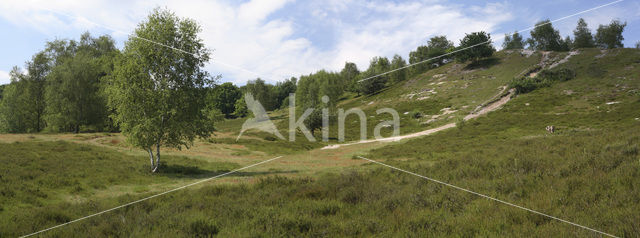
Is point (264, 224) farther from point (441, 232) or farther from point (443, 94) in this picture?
point (443, 94)

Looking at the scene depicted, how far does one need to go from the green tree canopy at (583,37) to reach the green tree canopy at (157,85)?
146 m

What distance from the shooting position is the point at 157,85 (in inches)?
904

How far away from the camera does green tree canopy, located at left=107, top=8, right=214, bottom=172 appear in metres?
22.5

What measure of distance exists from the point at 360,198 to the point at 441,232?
4.09 metres

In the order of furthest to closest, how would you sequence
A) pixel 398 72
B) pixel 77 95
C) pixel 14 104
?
pixel 398 72, pixel 14 104, pixel 77 95

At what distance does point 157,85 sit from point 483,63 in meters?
92.4

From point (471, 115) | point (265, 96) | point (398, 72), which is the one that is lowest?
point (471, 115)

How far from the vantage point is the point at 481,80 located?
6806 centimetres

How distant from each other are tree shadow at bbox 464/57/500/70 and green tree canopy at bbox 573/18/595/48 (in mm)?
53386

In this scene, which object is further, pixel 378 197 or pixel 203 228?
pixel 378 197

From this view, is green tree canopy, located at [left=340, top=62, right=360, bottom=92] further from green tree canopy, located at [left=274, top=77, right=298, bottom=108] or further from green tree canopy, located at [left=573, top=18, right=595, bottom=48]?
green tree canopy, located at [left=573, top=18, right=595, bottom=48]

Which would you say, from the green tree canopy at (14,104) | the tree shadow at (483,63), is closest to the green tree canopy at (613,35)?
the tree shadow at (483,63)

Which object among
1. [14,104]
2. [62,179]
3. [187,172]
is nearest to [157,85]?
[187,172]

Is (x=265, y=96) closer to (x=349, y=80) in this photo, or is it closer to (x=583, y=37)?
(x=349, y=80)
